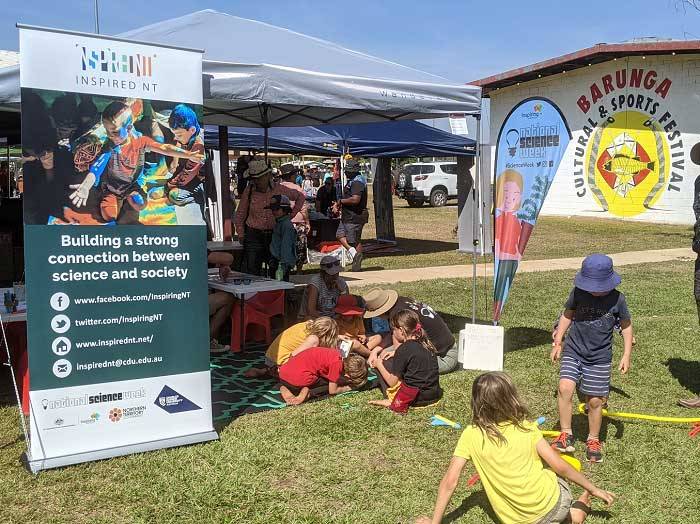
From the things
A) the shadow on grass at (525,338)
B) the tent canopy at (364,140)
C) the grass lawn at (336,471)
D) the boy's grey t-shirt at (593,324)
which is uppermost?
the tent canopy at (364,140)

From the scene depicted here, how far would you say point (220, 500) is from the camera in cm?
398

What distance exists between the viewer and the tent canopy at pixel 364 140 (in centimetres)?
1455

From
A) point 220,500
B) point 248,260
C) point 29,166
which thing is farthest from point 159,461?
point 248,260

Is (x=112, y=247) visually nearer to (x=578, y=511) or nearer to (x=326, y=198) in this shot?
(x=578, y=511)

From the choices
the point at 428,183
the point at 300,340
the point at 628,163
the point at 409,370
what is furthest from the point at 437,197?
the point at 409,370

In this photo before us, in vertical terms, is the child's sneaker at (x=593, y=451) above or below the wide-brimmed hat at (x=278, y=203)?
below

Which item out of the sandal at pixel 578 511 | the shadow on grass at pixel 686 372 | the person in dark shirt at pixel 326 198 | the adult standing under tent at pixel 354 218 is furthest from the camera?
the person in dark shirt at pixel 326 198

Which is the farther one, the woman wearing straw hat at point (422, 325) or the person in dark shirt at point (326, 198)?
the person in dark shirt at point (326, 198)

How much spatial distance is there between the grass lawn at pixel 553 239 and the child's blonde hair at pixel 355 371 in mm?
7438

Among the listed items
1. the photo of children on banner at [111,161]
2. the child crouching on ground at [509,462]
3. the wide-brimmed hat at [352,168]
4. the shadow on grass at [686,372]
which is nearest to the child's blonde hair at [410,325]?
the photo of children on banner at [111,161]

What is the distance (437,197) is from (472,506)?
96.6 ft

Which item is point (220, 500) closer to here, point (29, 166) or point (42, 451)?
point (42, 451)

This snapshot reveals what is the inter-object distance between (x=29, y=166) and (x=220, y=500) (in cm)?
216

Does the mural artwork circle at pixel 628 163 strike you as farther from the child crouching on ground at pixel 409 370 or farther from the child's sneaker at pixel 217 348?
the child crouching on ground at pixel 409 370
